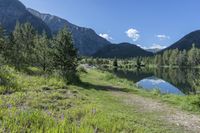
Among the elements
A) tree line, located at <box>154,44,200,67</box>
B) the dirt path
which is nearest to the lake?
the dirt path

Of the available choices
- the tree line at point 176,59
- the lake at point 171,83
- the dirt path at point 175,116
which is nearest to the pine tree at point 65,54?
the lake at point 171,83

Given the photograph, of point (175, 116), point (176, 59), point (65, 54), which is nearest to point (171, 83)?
point (65, 54)

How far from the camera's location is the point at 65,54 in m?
30.1

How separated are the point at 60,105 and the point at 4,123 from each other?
213 inches

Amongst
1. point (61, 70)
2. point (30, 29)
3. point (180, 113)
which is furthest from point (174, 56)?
point (180, 113)

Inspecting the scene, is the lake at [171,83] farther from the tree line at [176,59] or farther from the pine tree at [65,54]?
the tree line at [176,59]

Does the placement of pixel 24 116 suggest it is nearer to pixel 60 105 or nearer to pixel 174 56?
pixel 60 105

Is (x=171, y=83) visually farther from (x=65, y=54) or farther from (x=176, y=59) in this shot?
(x=176, y=59)

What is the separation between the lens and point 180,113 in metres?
14.6

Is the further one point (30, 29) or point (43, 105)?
point (30, 29)

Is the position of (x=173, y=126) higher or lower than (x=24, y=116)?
lower

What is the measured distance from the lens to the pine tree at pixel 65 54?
30.0m

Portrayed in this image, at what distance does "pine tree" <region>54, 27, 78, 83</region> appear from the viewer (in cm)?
2995

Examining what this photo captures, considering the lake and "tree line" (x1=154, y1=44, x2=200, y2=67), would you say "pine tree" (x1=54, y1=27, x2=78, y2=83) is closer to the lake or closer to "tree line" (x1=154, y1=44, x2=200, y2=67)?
the lake
